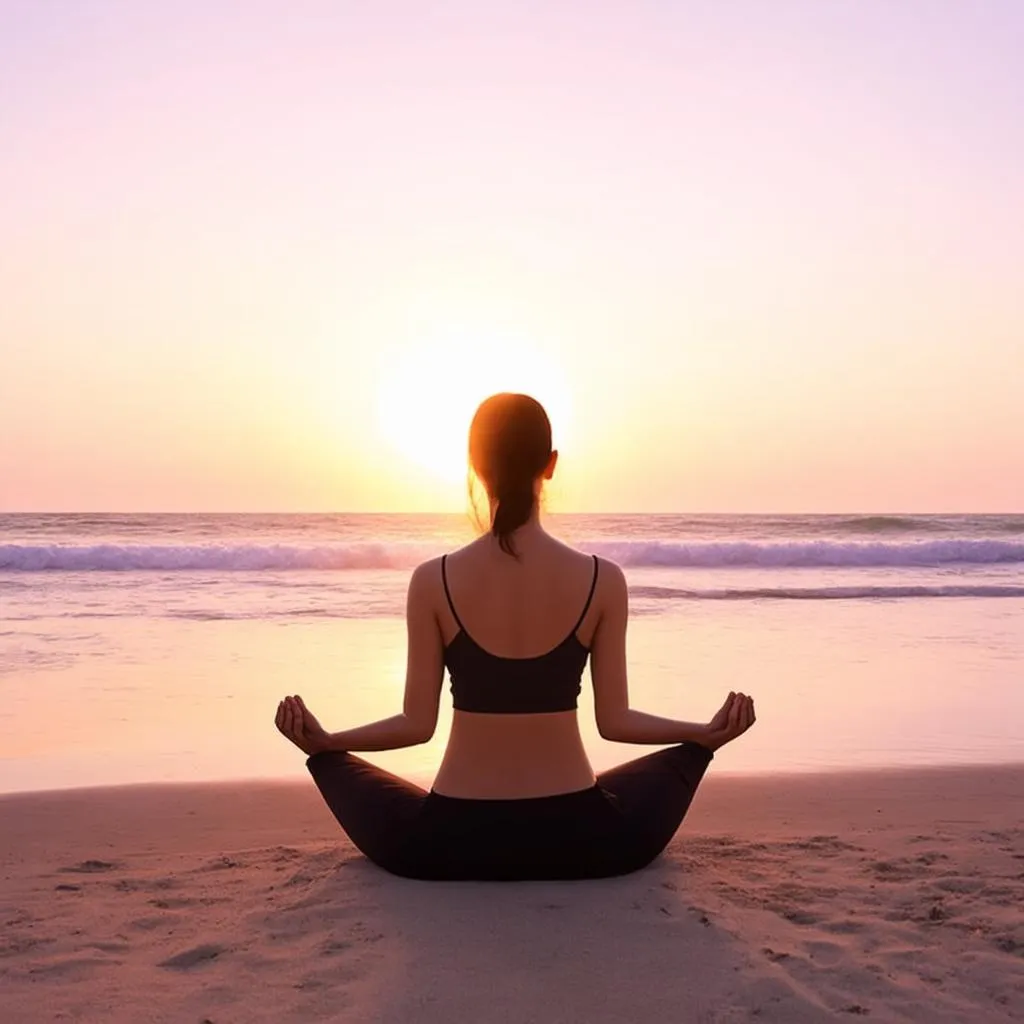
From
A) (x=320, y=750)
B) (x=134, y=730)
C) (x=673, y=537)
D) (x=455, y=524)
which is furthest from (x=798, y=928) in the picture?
(x=455, y=524)

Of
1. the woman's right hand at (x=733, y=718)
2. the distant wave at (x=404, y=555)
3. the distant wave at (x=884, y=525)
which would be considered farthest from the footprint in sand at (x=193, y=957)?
the distant wave at (x=884, y=525)

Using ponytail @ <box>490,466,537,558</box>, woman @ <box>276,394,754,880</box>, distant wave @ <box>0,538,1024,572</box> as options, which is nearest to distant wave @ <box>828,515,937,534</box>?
distant wave @ <box>0,538,1024,572</box>

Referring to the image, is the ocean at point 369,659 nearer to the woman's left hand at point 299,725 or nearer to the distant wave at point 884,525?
the woman's left hand at point 299,725

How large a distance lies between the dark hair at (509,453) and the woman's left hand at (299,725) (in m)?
0.88

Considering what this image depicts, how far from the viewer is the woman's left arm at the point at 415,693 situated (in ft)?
12.2

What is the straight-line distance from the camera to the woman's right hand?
385 cm

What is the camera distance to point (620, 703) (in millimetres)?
3873

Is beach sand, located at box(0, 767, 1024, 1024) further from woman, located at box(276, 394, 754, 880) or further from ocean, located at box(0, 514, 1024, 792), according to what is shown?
ocean, located at box(0, 514, 1024, 792)

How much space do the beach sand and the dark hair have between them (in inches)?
Result: 44.7

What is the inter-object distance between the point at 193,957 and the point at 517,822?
3.36ft

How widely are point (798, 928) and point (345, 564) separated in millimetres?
23906

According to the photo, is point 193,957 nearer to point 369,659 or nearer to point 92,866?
point 92,866

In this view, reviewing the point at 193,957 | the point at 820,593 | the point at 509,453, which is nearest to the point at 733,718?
the point at 509,453

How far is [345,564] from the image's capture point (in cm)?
2703
